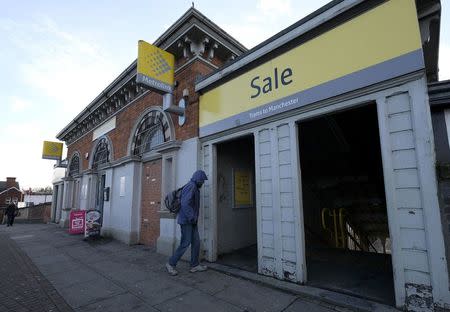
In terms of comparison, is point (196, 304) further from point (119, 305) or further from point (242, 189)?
point (242, 189)

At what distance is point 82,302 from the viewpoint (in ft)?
12.7

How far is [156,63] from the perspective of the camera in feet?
22.9

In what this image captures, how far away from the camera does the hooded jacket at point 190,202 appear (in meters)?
5.16

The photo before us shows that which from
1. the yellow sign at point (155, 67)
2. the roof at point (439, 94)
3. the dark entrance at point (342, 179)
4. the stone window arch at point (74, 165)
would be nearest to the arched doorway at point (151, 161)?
the yellow sign at point (155, 67)

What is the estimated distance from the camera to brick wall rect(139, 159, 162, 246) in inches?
310

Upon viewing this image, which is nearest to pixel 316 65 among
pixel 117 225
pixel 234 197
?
pixel 234 197

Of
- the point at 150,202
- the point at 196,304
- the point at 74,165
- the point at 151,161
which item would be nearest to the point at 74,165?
the point at 74,165

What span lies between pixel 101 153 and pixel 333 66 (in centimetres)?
1120

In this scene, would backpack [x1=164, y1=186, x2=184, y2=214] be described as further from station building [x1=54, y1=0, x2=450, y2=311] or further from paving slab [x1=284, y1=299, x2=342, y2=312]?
paving slab [x1=284, y1=299, x2=342, y2=312]

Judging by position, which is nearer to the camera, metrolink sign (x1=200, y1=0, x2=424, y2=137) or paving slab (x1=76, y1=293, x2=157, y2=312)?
metrolink sign (x1=200, y1=0, x2=424, y2=137)

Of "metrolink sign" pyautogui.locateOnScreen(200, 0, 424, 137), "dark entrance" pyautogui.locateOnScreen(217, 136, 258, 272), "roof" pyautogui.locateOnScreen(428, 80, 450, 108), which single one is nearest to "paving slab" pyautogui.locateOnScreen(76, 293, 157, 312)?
"dark entrance" pyautogui.locateOnScreen(217, 136, 258, 272)

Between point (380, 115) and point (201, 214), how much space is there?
13.7ft

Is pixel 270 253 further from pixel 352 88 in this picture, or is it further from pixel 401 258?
pixel 352 88

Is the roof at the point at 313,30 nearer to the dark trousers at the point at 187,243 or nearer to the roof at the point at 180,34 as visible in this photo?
the roof at the point at 180,34
